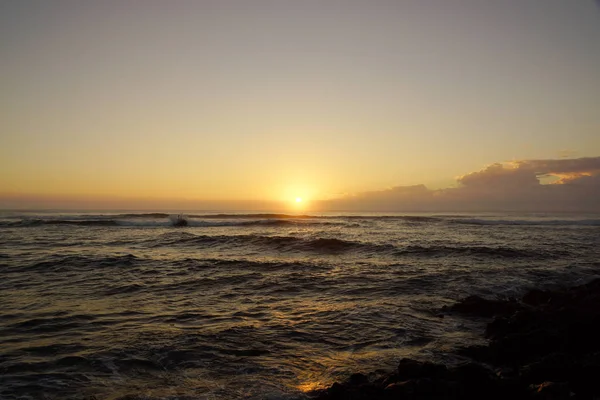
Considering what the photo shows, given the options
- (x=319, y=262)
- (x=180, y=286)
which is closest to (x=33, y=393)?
(x=180, y=286)

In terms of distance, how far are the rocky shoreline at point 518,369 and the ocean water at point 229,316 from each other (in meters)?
0.80

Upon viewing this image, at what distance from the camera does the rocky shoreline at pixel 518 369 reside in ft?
15.9

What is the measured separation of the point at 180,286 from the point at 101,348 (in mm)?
5999

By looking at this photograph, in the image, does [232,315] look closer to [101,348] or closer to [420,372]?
[101,348]

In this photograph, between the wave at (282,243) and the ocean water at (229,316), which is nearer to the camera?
the ocean water at (229,316)

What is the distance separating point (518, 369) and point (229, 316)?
6.65m

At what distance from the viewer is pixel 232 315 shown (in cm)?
1001

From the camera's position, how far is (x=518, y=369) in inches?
243

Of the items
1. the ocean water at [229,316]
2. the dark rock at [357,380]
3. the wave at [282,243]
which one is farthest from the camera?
the wave at [282,243]

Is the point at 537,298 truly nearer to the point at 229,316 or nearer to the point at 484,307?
the point at 484,307

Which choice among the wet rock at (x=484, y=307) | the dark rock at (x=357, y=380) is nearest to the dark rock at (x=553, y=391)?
the dark rock at (x=357, y=380)

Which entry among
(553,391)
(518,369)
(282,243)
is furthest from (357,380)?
(282,243)

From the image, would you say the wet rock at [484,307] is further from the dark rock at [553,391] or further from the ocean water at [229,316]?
the dark rock at [553,391]

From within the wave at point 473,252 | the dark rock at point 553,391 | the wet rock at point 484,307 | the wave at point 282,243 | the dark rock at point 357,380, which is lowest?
the wave at point 473,252
